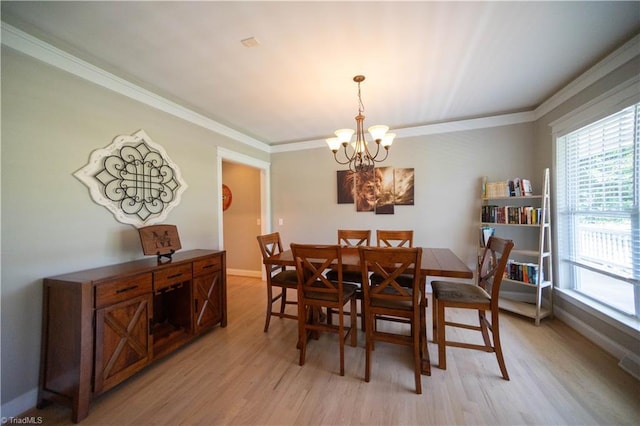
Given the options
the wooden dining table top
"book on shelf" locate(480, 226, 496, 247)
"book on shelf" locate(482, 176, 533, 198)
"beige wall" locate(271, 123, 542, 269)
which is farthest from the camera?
"beige wall" locate(271, 123, 542, 269)

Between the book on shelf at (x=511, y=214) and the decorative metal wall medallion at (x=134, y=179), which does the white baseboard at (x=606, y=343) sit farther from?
the decorative metal wall medallion at (x=134, y=179)

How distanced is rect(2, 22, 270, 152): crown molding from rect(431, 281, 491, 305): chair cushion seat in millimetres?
3251

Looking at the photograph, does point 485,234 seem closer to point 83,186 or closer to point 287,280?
point 287,280

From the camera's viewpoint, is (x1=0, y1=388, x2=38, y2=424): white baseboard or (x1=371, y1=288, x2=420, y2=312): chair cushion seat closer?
(x1=0, y1=388, x2=38, y2=424): white baseboard

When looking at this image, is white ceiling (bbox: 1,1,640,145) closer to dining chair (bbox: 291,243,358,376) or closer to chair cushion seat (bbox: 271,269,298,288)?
dining chair (bbox: 291,243,358,376)

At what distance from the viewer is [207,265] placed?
7.97 ft

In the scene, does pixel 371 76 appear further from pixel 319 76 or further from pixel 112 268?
pixel 112 268

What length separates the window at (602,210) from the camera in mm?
1913

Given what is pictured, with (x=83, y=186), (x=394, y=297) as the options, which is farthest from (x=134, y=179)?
(x=394, y=297)

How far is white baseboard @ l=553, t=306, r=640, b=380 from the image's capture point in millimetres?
1778

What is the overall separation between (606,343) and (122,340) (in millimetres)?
3942

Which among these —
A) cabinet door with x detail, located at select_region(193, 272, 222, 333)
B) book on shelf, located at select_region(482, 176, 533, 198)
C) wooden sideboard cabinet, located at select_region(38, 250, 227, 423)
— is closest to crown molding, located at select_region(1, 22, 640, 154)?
book on shelf, located at select_region(482, 176, 533, 198)

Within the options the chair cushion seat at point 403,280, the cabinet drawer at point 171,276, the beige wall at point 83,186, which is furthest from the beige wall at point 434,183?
the cabinet drawer at point 171,276

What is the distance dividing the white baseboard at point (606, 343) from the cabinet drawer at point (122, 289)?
376cm
